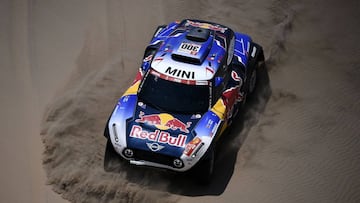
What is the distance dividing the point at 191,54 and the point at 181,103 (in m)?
0.83

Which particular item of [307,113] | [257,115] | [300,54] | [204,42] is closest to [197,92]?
[204,42]

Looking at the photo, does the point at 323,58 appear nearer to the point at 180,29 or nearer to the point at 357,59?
the point at 357,59

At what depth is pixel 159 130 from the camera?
8422 millimetres

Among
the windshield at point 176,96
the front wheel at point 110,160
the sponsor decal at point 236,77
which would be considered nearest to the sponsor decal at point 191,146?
the windshield at point 176,96

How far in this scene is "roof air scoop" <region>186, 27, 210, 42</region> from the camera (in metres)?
9.45

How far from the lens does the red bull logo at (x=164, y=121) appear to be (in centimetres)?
848

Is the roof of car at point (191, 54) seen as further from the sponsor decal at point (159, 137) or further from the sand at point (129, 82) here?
the sand at point (129, 82)

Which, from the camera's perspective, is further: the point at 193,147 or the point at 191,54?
the point at 191,54

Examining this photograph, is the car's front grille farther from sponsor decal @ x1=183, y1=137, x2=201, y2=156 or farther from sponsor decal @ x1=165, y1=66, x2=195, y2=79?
sponsor decal @ x1=165, y1=66, x2=195, y2=79

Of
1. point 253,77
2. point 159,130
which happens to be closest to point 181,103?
point 159,130

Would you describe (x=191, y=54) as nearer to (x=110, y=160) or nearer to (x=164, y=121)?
(x=164, y=121)

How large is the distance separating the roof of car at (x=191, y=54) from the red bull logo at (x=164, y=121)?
704 mm

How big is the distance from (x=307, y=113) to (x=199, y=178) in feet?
9.51

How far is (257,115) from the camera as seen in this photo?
10148 mm
